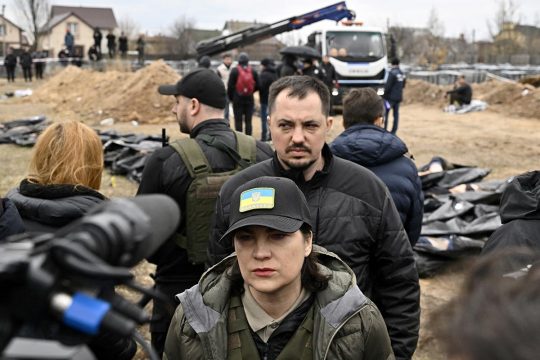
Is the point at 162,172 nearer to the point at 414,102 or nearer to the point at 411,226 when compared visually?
the point at 411,226

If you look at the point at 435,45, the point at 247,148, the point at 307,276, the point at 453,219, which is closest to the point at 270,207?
the point at 307,276

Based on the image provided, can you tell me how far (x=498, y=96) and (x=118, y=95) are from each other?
48.4ft

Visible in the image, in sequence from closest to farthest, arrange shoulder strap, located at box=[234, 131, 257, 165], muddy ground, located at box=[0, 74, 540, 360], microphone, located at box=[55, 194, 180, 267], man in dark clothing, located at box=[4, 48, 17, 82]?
microphone, located at box=[55, 194, 180, 267]
shoulder strap, located at box=[234, 131, 257, 165]
muddy ground, located at box=[0, 74, 540, 360]
man in dark clothing, located at box=[4, 48, 17, 82]

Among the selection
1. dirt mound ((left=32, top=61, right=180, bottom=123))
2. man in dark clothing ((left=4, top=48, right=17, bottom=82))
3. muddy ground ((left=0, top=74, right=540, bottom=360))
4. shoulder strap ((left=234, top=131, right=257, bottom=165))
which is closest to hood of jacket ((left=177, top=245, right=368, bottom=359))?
shoulder strap ((left=234, top=131, right=257, bottom=165))

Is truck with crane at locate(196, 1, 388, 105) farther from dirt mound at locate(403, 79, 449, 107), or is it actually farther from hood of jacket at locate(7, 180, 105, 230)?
hood of jacket at locate(7, 180, 105, 230)

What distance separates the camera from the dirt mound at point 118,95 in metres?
19.7

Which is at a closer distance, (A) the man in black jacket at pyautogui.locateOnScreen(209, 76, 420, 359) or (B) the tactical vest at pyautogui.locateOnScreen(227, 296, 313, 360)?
(B) the tactical vest at pyautogui.locateOnScreen(227, 296, 313, 360)

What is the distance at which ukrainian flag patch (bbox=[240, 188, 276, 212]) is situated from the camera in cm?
237

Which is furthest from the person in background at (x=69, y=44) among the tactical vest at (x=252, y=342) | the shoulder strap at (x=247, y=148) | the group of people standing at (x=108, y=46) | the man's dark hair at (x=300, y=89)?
the tactical vest at (x=252, y=342)

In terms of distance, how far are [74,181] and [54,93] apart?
2498cm

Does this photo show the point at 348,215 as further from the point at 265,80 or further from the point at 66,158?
the point at 265,80

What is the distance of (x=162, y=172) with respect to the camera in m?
3.69

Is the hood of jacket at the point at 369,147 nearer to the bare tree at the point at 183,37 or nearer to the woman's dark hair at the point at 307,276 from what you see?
the woman's dark hair at the point at 307,276

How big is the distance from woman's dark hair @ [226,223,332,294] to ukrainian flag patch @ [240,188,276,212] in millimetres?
180
